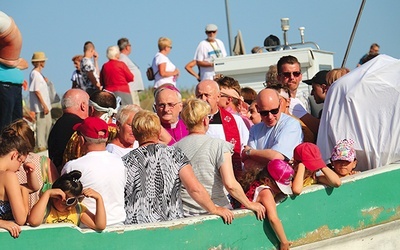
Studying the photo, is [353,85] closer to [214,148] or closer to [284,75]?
[284,75]

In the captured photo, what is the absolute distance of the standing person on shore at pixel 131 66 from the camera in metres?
15.4

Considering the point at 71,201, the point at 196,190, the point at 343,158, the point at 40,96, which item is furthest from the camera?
the point at 40,96

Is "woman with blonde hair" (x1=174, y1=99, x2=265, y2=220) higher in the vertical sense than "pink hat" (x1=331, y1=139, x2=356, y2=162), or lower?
higher

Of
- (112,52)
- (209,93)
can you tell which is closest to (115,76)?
(112,52)

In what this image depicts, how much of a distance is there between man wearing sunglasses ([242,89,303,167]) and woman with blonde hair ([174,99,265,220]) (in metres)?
0.82

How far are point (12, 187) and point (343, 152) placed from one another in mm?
2954

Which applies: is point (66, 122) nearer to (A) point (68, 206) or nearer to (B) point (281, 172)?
(B) point (281, 172)

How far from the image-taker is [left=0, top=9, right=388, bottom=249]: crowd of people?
6340 mm

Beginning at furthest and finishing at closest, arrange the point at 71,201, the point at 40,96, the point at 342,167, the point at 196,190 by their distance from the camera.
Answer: the point at 40,96, the point at 342,167, the point at 196,190, the point at 71,201

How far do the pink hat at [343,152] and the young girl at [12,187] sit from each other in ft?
8.62

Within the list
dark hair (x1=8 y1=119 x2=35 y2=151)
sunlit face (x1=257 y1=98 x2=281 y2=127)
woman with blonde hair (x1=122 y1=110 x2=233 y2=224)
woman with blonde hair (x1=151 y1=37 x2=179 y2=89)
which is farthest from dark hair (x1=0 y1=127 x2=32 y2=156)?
woman with blonde hair (x1=151 y1=37 x2=179 y2=89)

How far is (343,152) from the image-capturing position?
791cm

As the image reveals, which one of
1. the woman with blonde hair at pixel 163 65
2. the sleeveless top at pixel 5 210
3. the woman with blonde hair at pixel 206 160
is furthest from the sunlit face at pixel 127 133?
the woman with blonde hair at pixel 163 65

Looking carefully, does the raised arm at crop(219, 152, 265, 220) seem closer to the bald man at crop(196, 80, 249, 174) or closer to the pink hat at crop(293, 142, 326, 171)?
the pink hat at crop(293, 142, 326, 171)
